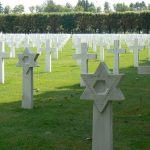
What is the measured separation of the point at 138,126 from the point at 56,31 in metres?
65.7

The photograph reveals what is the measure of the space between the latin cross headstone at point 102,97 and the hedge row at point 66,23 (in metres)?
63.6

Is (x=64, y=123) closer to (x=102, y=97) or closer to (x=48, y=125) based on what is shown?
(x=48, y=125)

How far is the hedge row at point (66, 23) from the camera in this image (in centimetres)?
7006

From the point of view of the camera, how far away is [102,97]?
18.8 ft

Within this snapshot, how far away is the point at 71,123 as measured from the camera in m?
8.25

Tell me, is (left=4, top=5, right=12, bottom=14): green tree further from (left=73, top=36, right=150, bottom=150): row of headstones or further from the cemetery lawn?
(left=73, top=36, right=150, bottom=150): row of headstones

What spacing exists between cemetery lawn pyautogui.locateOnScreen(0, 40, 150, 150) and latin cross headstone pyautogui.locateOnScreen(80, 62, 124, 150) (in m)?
1.01

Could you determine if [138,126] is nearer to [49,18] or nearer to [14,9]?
[49,18]

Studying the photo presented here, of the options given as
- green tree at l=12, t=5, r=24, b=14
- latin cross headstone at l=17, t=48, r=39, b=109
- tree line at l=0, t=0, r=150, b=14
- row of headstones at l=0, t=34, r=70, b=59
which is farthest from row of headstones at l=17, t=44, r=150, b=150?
green tree at l=12, t=5, r=24, b=14

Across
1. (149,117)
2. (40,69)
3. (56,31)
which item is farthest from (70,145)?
(56,31)

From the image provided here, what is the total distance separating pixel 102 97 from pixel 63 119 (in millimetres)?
2899

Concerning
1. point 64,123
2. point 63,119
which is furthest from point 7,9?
point 64,123

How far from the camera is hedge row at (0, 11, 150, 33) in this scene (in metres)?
70.1

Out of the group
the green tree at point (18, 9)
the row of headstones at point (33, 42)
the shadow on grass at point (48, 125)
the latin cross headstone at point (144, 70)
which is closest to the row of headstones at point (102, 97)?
A: the latin cross headstone at point (144, 70)
